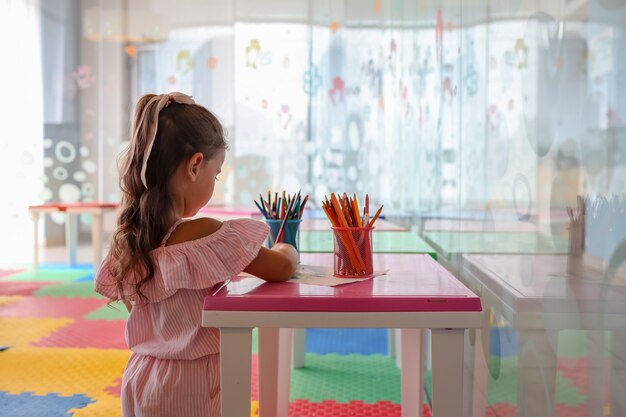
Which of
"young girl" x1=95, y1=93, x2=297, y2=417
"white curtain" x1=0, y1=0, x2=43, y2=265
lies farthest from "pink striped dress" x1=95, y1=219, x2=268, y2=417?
"white curtain" x1=0, y1=0, x2=43, y2=265

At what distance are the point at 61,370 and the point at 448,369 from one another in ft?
5.21

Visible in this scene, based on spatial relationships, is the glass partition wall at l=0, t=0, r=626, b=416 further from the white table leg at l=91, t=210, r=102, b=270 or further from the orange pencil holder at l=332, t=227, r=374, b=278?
the white table leg at l=91, t=210, r=102, b=270

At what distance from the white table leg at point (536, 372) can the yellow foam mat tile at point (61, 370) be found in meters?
1.29

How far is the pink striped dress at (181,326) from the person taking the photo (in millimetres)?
1000

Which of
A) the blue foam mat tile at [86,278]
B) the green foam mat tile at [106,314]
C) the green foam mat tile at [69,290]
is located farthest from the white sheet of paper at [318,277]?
the blue foam mat tile at [86,278]

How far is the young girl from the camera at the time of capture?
3.32 ft

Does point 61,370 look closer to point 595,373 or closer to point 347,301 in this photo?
point 347,301

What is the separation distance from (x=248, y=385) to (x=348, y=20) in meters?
3.39

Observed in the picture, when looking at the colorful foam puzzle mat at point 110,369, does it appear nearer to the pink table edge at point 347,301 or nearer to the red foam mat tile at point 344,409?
the red foam mat tile at point 344,409

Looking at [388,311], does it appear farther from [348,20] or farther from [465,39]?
[348,20]

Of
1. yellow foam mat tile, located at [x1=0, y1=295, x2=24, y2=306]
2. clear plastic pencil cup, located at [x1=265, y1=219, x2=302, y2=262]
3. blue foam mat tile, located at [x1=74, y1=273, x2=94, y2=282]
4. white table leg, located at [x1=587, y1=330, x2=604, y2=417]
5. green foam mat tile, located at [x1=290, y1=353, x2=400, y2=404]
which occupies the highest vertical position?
clear plastic pencil cup, located at [x1=265, y1=219, x2=302, y2=262]

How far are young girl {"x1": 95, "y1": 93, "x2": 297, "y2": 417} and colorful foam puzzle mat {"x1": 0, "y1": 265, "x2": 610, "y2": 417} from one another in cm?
26

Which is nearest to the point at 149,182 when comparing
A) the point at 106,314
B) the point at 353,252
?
the point at 353,252

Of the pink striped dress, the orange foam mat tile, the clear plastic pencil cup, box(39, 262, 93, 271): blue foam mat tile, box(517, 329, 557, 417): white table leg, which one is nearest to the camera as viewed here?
box(517, 329, 557, 417): white table leg
